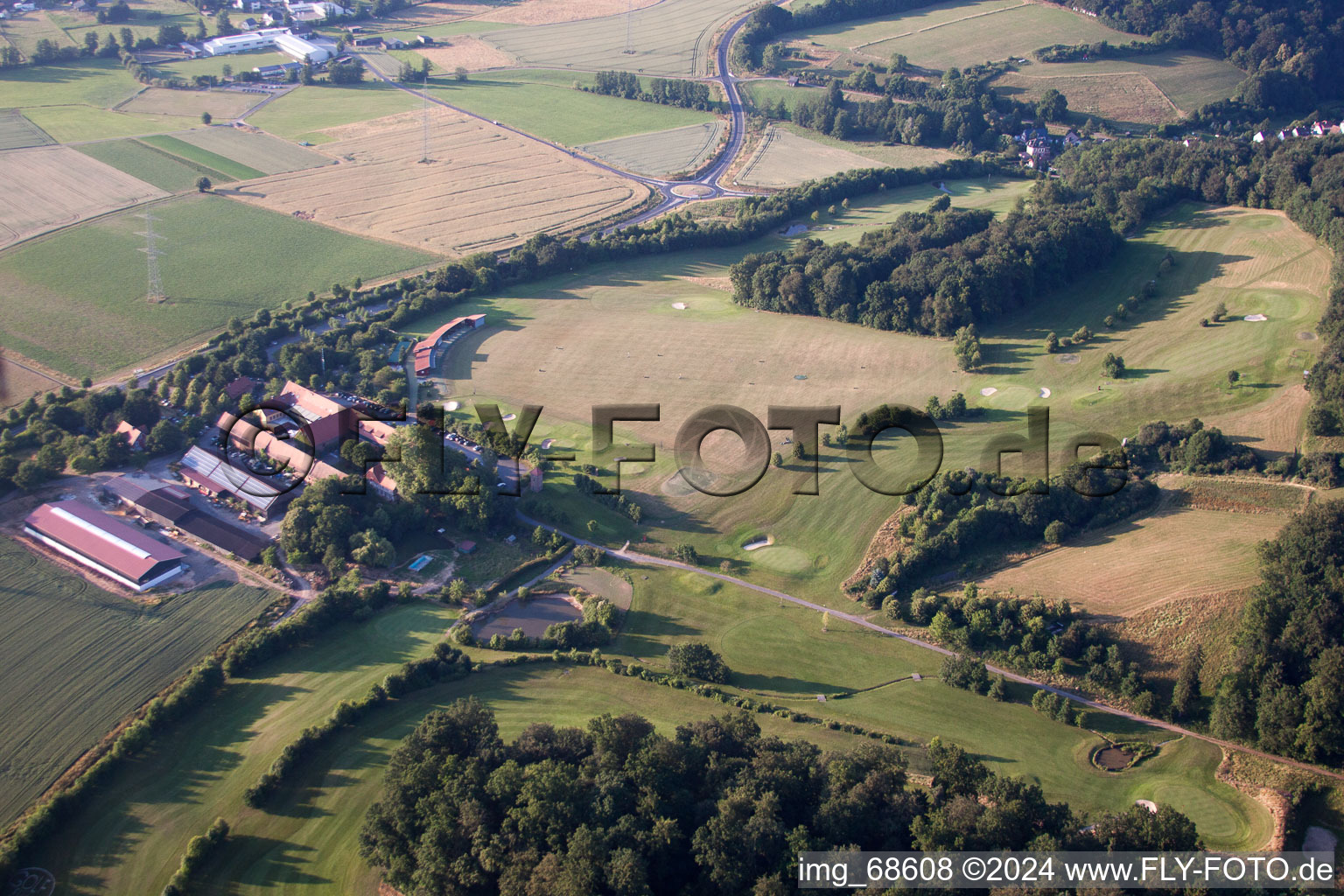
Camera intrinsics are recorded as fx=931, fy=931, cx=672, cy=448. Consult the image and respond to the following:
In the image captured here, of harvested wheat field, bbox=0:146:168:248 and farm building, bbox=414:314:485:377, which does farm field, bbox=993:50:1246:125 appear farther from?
harvested wheat field, bbox=0:146:168:248

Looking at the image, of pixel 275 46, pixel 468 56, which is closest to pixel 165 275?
pixel 468 56

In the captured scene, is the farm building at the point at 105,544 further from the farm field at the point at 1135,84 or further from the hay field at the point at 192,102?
the farm field at the point at 1135,84

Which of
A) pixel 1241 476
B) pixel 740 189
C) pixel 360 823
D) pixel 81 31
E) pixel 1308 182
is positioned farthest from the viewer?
pixel 81 31

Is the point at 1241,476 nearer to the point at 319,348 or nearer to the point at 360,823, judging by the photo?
the point at 360,823

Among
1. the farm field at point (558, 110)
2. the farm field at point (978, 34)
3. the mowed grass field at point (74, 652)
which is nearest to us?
the mowed grass field at point (74, 652)

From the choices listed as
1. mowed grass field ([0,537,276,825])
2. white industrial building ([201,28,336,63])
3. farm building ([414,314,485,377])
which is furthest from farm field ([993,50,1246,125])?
mowed grass field ([0,537,276,825])

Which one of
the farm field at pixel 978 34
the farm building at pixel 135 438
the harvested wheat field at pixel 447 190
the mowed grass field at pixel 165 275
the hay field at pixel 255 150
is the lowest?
the farm building at pixel 135 438

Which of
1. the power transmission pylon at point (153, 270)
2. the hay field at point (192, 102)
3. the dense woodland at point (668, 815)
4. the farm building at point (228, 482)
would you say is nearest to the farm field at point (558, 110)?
the hay field at point (192, 102)

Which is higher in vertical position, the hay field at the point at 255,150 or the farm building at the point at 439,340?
the hay field at the point at 255,150

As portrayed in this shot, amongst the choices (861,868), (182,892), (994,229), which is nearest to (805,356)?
(994,229)
